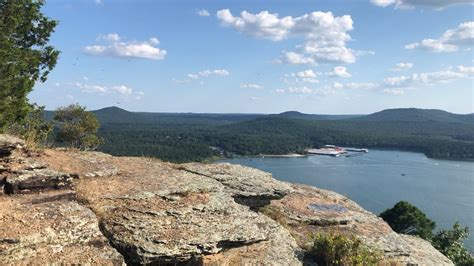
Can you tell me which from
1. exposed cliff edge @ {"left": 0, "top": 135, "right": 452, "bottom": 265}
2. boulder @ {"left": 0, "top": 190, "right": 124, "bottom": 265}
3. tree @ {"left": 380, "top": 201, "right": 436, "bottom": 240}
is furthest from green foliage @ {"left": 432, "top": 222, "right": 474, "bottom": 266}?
boulder @ {"left": 0, "top": 190, "right": 124, "bottom": 265}

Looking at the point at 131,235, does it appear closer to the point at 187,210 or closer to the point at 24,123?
the point at 187,210

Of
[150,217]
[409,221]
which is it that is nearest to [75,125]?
[150,217]

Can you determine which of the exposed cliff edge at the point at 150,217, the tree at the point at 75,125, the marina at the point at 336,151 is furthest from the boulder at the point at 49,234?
the marina at the point at 336,151

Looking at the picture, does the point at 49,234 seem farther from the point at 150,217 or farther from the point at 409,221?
the point at 409,221

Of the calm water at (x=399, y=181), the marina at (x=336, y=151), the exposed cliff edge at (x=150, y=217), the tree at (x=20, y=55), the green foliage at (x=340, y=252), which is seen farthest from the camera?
the marina at (x=336, y=151)

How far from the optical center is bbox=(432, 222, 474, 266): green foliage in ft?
97.5

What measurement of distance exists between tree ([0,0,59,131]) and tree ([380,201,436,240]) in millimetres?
35337

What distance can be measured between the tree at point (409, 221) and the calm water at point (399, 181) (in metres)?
18.8

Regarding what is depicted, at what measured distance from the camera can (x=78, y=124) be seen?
29.4 m

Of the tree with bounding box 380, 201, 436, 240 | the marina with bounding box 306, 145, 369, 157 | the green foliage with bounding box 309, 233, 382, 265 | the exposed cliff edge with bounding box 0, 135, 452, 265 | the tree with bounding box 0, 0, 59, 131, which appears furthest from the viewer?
the marina with bounding box 306, 145, 369, 157

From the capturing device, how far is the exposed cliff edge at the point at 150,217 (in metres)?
6.55

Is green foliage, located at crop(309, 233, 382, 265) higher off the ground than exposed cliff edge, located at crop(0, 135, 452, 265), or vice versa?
exposed cliff edge, located at crop(0, 135, 452, 265)

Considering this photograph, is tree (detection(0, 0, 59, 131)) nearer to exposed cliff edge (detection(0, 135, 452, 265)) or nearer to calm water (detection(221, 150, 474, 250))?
exposed cliff edge (detection(0, 135, 452, 265))

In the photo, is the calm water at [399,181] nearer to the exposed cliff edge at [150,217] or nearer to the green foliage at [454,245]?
the green foliage at [454,245]
